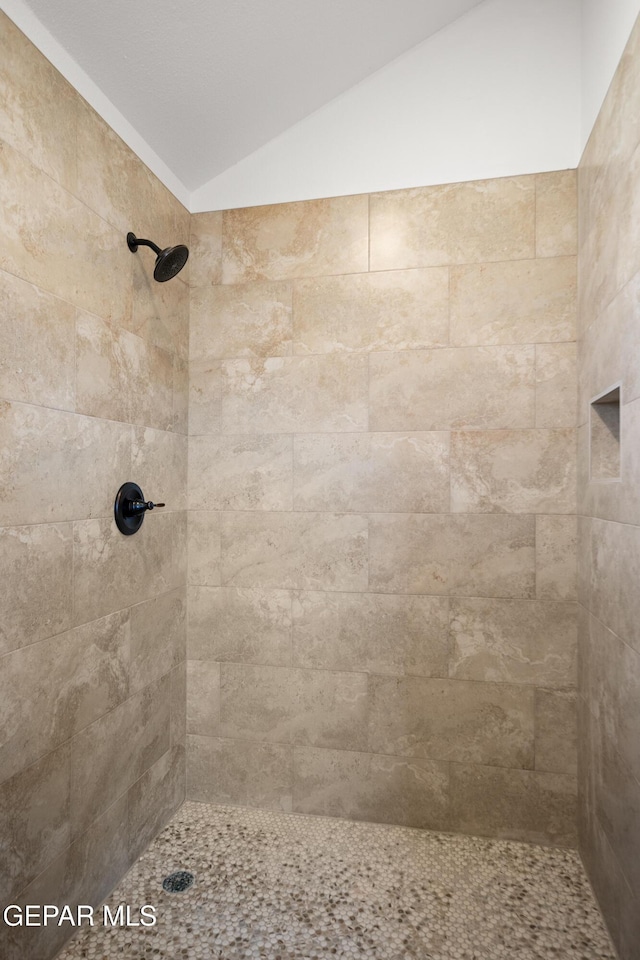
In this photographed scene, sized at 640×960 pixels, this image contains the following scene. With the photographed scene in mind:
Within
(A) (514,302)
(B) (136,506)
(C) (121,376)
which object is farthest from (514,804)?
(C) (121,376)

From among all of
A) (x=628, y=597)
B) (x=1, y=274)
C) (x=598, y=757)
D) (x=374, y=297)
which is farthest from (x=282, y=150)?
(x=598, y=757)

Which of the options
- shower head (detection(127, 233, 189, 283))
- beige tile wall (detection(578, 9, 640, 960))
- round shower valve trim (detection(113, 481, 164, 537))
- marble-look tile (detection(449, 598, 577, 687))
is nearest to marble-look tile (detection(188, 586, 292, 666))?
round shower valve trim (detection(113, 481, 164, 537))

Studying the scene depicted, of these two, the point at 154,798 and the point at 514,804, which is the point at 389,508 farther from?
the point at 154,798

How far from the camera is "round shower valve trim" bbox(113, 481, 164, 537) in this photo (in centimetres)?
169

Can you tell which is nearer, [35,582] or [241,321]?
[35,582]

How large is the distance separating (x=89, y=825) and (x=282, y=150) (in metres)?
2.31

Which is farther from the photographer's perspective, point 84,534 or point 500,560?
point 500,560

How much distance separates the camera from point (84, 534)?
1538mm

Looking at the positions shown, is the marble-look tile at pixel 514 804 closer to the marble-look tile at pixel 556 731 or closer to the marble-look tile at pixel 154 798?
the marble-look tile at pixel 556 731

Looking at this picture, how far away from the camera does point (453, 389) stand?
1914 millimetres

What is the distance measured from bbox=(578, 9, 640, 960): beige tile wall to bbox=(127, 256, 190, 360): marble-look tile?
4.62ft

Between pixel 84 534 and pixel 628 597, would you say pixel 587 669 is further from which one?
pixel 84 534

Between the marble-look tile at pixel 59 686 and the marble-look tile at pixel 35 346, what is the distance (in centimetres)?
62

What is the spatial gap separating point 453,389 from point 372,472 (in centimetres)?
40
